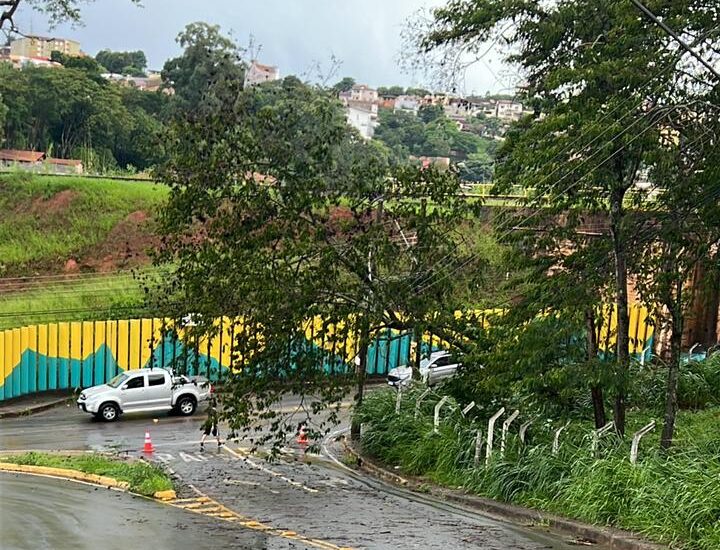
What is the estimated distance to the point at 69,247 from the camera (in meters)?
45.0

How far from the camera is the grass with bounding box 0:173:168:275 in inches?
1742

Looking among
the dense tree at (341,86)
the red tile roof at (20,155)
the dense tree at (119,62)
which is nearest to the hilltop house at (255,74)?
the dense tree at (341,86)

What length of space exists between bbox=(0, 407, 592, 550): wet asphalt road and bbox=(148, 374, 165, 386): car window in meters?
1.10

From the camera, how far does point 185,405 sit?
29188 millimetres

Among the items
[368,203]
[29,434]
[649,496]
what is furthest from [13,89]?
[649,496]

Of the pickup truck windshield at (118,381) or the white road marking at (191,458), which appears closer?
the white road marking at (191,458)

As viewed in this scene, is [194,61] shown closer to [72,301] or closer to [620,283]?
[72,301]

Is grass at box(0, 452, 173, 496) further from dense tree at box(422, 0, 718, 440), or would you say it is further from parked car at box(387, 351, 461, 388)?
parked car at box(387, 351, 461, 388)

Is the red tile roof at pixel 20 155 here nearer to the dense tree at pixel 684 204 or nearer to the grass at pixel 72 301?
the grass at pixel 72 301

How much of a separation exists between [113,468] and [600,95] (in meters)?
11.7

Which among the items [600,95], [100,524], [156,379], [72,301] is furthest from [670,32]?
[72,301]

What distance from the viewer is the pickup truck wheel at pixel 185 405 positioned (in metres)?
29.1

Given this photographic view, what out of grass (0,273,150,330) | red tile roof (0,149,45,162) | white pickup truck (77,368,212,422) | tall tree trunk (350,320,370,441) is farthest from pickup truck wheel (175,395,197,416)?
red tile roof (0,149,45,162)

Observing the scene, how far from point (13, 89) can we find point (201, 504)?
53665mm
